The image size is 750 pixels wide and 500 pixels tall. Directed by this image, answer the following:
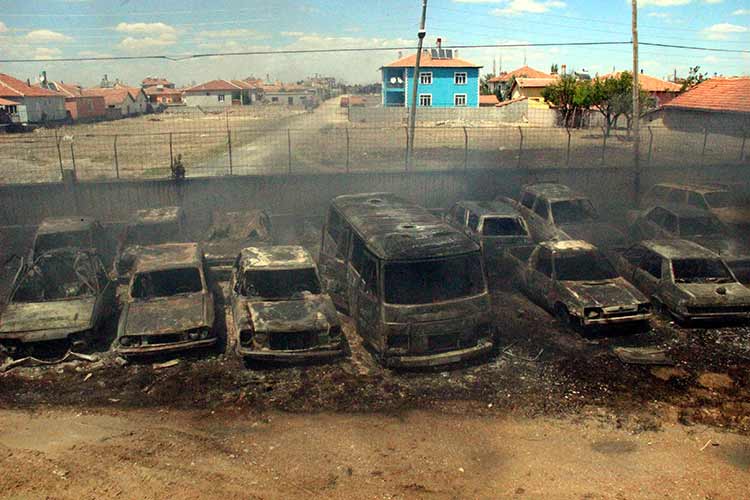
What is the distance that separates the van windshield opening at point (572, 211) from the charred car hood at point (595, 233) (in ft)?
0.68

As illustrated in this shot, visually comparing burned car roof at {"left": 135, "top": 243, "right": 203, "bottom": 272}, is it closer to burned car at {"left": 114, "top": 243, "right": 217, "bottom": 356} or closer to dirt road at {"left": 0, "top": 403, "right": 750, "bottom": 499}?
burned car at {"left": 114, "top": 243, "right": 217, "bottom": 356}

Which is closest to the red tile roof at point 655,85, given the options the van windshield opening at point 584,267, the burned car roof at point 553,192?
the burned car roof at point 553,192

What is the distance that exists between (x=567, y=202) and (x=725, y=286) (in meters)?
4.62

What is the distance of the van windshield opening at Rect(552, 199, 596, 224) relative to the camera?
13547 mm

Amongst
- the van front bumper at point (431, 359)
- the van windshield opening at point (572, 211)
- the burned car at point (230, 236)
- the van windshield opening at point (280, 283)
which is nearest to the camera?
the van front bumper at point (431, 359)

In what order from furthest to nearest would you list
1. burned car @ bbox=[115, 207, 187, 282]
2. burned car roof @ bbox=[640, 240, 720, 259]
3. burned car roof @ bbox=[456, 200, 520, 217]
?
burned car roof @ bbox=[456, 200, 520, 217]
burned car @ bbox=[115, 207, 187, 282]
burned car roof @ bbox=[640, 240, 720, 259]

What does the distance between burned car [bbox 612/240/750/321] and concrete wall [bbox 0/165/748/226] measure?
24.1 feet

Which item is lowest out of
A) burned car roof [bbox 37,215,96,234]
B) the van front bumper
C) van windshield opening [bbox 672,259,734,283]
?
the van front bumper

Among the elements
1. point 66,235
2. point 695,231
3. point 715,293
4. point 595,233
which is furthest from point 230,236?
point 695,231

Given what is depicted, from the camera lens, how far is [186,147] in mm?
32969

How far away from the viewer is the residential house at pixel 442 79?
6116 cm

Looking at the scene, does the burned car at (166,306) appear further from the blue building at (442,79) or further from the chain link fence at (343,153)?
the blue building at (442,79)

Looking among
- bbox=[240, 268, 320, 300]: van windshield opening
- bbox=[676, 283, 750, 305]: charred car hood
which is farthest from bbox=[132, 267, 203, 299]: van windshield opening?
bbox=[676, 283, 750, 305]: charred car hood

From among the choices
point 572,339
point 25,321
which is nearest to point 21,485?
point 25,321
